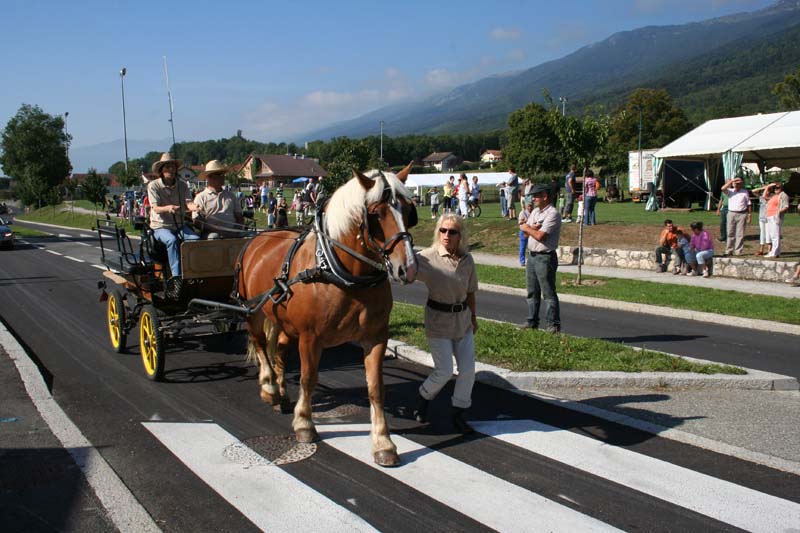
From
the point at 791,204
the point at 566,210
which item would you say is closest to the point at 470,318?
the point at 566,210

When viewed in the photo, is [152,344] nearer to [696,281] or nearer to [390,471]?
[390,471]

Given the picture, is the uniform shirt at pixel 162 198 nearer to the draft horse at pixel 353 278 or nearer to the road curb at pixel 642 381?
the draft horse at pixel 353 278

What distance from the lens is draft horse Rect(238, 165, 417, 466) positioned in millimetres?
4820

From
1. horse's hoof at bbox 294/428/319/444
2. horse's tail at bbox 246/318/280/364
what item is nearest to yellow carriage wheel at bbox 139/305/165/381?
horse's tail at bbox 246/318/280/364

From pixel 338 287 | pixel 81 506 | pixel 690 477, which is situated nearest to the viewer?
pixel 81 506

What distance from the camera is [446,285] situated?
5508mm

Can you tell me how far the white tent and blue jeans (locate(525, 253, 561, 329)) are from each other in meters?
20.6

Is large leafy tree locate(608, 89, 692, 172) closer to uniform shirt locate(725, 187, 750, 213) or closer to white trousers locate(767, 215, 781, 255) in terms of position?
uniform shirt locate(725, 187, 750, 213)

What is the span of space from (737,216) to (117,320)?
1508cm

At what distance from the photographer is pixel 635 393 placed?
6.79 metres

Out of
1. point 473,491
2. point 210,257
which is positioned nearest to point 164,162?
point 210,257

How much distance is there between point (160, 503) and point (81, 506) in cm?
51

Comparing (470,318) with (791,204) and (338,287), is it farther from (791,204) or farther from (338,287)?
→ (791,204)

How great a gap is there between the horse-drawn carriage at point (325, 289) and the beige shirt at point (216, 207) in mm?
936
